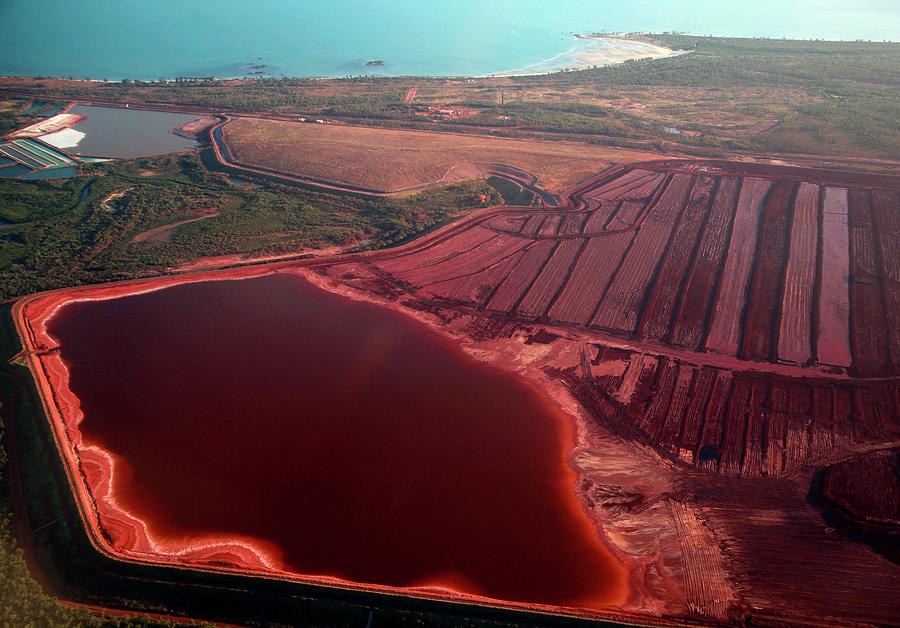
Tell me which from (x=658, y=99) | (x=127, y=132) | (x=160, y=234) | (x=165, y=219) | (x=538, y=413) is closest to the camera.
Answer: (x=538, y=413)

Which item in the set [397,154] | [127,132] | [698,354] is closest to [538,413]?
[698,354]

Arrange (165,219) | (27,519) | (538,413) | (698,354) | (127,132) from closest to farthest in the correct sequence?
(27,519) → (538,413) → (698,354) → (165,219) → (127,132)

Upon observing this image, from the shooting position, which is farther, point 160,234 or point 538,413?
point 160,234

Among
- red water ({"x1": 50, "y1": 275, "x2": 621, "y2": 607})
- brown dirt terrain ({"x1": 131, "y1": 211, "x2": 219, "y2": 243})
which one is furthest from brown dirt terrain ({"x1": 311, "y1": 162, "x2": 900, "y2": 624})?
brown dirt terrain ({"x1": 131, "y1": 211, "x2": 219, "y2": 243})

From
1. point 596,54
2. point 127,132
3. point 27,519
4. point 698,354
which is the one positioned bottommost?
point 27,519

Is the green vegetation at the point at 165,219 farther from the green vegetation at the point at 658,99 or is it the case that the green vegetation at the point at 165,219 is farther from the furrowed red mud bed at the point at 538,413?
the green vegetation at the point at 658,99

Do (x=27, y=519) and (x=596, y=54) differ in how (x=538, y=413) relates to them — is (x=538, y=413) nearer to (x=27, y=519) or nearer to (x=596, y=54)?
(x=27, y=519)

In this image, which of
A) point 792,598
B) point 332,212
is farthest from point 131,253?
point 792,598
